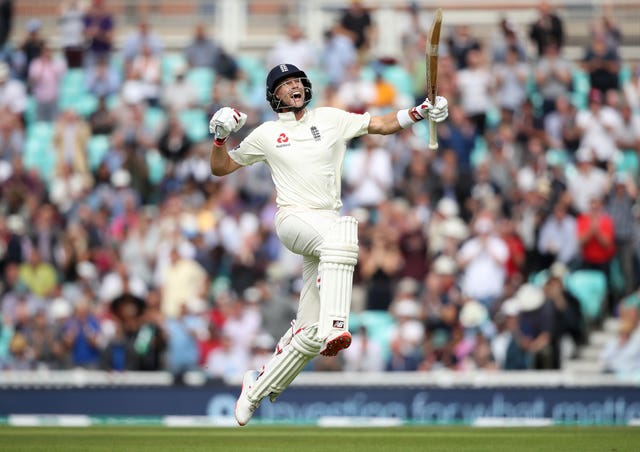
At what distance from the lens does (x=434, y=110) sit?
368 inches

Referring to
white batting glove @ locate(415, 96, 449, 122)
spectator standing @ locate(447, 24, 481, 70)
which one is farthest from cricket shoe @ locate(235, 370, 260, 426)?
spectator standing @ locate(447, 24, 481, 70)

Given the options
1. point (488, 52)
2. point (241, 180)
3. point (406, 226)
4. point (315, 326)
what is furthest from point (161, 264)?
point (315, 326)

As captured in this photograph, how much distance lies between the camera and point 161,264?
53.4 ft

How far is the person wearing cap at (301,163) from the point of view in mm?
9273

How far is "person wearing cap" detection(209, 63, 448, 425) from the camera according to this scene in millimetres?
9273

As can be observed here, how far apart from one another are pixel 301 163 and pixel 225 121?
59cm

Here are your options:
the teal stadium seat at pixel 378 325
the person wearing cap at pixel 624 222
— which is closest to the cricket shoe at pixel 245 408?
the teal stadium seat at pixel 378 325

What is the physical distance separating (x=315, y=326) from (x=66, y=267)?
784 centimetres

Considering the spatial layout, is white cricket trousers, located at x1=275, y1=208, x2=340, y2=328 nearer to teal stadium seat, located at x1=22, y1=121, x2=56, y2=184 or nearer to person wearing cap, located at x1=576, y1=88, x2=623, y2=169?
person wearing cap, located at x1=576, y1=88, x2=623, y2=169

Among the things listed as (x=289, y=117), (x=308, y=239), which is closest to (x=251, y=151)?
(x=289, y=117)

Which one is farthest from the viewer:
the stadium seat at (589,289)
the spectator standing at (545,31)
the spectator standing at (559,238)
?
the spectator standing at (545,31)

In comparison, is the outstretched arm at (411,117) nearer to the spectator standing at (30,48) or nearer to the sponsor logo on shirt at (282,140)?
the sponsor logo on shirt at (282,140)

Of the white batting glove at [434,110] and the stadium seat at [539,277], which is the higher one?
the white batting glove at [434,110]

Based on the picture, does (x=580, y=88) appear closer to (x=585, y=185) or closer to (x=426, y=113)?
(x=585, y=185)
